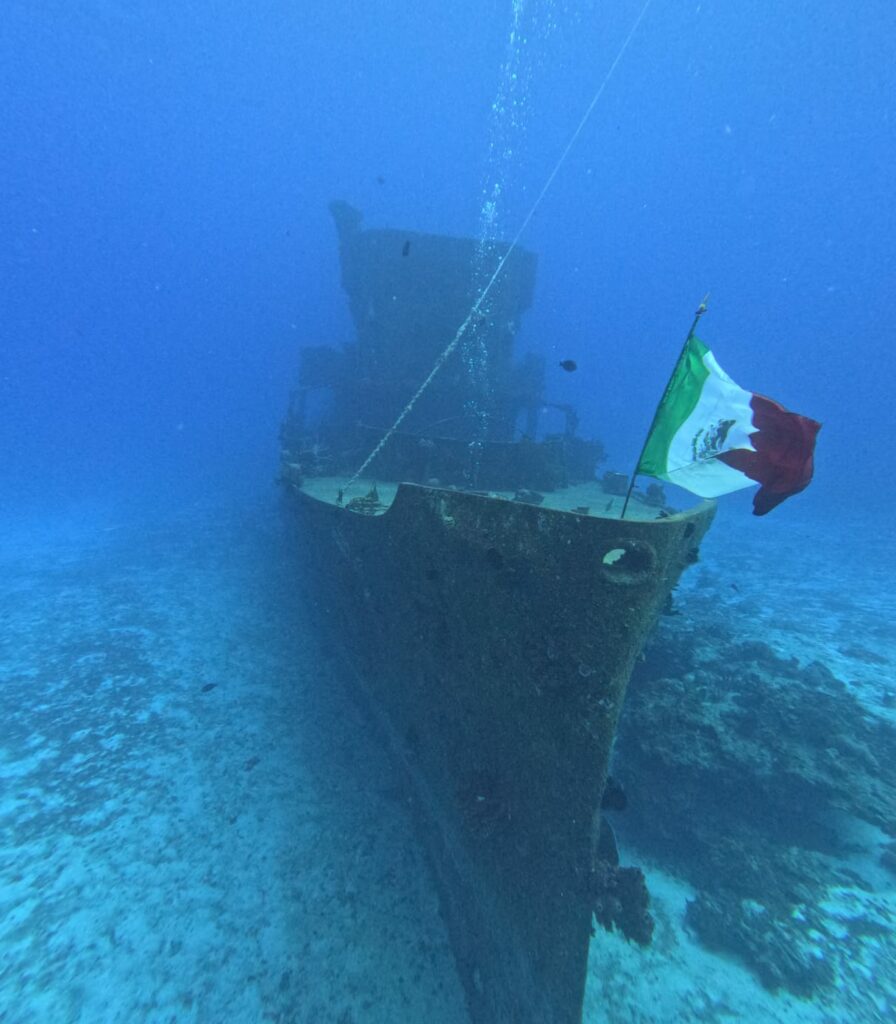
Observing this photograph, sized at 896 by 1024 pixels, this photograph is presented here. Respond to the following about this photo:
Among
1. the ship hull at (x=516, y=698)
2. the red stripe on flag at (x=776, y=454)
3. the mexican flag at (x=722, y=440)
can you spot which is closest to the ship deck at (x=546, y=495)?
the ship hull at (x=516, y=698)

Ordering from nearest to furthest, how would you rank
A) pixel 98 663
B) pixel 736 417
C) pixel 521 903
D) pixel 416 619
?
pixel 736 417 → pixel 521 903 → pixel 416 619 → pixel 98 663

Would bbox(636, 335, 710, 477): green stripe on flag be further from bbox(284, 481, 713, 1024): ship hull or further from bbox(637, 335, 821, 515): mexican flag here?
bbox(284, 481, 713, 1024): ship hull

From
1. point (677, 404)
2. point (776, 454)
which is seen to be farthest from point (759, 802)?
point (677, 404)

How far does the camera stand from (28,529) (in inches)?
1043

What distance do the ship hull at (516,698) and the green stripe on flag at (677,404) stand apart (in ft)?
2.00

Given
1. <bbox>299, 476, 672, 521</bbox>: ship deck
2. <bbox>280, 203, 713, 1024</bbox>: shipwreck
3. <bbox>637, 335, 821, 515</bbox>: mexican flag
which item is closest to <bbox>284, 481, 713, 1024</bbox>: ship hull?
<bbox>280, 203, 713, 1024</bbox>: shipwreck

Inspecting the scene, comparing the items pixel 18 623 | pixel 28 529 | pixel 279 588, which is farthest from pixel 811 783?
pixel 28 529

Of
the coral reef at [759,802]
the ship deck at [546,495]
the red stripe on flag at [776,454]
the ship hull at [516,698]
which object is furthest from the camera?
the ship deck at [546,495]

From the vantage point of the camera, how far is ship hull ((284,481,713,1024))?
405cm

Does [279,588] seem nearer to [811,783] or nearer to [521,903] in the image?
[521,903]

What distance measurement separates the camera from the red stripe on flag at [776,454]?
11.5ft

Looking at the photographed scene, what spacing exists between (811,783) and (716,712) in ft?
5.37

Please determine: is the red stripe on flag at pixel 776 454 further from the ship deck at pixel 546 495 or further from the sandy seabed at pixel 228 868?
the sandy seabed at pixel 228 868

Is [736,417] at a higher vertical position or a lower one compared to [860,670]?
higher
